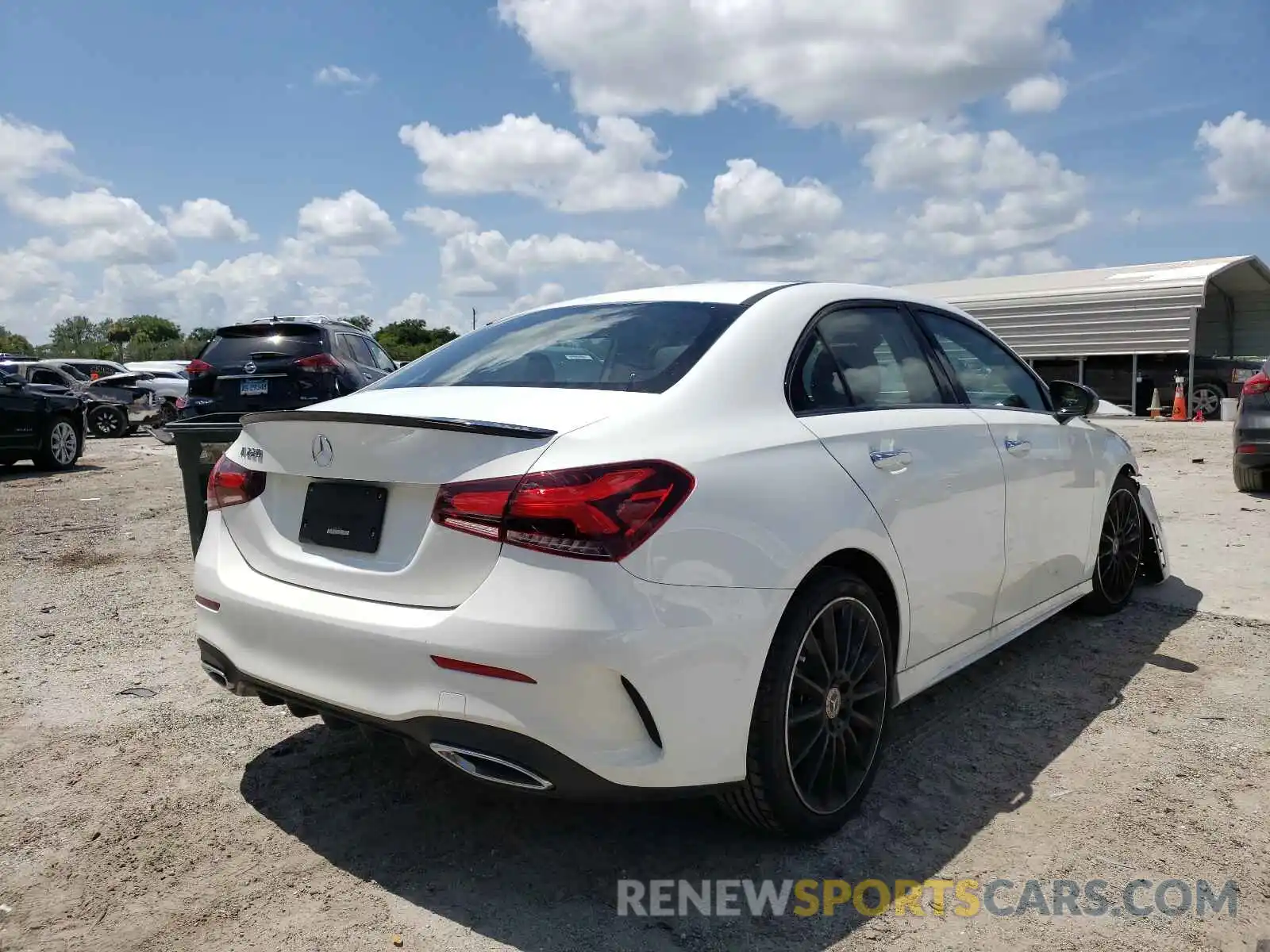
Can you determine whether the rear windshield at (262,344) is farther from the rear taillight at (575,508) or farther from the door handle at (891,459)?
the rear taillight at (575,508)

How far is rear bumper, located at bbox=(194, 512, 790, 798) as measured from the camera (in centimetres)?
232

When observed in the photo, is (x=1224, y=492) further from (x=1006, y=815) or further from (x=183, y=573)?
(x=183, y=573)

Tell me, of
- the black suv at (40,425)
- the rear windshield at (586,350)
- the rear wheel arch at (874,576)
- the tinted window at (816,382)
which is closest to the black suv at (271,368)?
the black suv at (40,425)

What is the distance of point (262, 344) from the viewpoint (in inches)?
457

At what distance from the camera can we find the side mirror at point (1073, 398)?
4875 mm

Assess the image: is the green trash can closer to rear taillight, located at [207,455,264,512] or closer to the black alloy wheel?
rear taillight, located at [207,455,264,512]

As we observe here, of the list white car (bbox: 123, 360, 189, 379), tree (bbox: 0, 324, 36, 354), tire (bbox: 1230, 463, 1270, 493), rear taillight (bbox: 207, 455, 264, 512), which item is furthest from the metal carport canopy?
tree (bbox: 0, 324, 36, 354)

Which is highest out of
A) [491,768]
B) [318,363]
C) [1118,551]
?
[318,363]

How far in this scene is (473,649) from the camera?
237 cm

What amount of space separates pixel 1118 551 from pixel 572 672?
4051 millimetres

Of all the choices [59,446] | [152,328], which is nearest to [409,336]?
[152,328]

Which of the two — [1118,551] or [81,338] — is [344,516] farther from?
[81,338]

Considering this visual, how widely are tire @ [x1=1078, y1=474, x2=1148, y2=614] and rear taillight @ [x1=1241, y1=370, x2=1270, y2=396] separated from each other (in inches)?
183

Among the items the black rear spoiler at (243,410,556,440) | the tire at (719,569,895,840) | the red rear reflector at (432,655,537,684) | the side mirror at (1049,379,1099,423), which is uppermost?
the black rear spoiler at (243,410,556,440)
